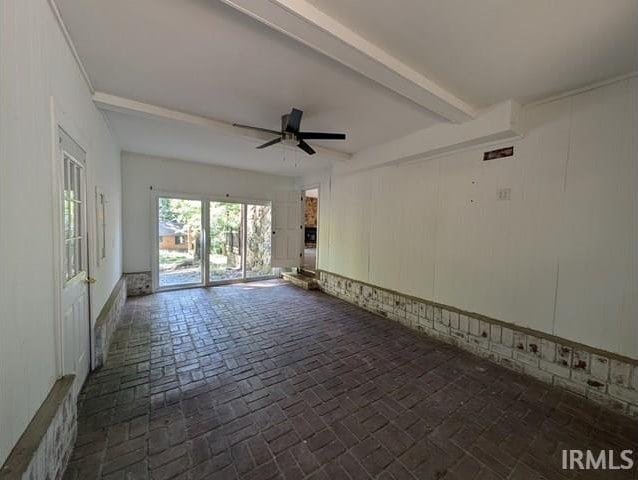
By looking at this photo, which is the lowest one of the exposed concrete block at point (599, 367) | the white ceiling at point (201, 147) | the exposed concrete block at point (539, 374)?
the exposed concrete block at point (539, 374)

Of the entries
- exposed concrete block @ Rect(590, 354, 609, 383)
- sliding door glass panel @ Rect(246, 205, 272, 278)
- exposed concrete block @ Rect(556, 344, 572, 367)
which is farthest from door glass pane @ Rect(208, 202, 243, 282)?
exposed concrete block @ Rect(590, 354, 609, 383)

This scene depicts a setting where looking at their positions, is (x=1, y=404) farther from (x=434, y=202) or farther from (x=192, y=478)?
(x=434, y=202)

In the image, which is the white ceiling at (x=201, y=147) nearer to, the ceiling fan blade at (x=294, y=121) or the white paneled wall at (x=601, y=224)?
the ceiling fan blade at (x=294, y=121)

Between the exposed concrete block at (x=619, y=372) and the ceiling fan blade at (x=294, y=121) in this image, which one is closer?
the exposed concrete block at (x=619, y=372)

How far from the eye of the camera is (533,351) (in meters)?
2.64

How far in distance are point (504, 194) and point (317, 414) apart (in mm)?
2952

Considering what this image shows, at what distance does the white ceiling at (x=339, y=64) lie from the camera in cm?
159

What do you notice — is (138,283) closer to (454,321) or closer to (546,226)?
(454,321)

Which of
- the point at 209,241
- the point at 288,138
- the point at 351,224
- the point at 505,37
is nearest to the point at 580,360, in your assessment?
the point at 505,37

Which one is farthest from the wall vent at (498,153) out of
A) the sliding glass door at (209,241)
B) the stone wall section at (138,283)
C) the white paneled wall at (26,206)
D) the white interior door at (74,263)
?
the stone wall section at (138,283)

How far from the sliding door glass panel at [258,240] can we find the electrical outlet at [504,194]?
5.06m

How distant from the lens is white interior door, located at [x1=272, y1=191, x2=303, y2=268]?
655 centimetres

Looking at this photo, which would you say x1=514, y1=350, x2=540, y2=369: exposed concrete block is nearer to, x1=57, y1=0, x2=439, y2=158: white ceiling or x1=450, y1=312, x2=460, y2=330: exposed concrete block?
x1=450, y1=312, x2=460, y2=330: exposed concrete block

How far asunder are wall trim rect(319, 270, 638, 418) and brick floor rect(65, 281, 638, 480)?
13 centimetres
